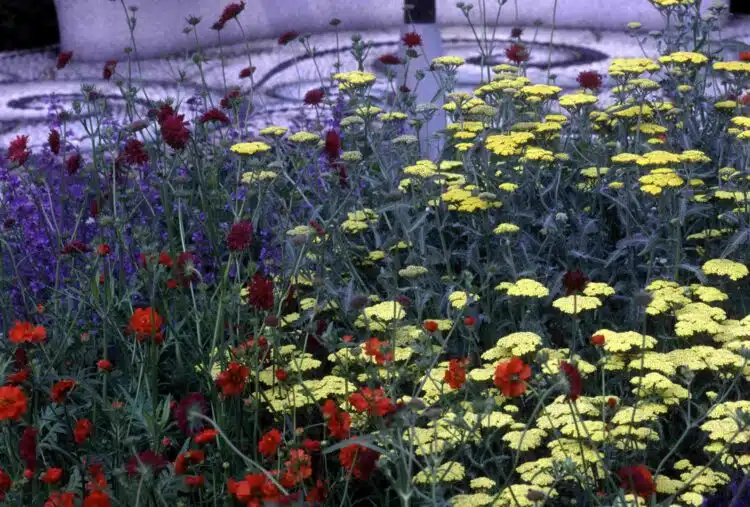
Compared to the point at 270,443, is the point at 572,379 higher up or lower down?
higher up

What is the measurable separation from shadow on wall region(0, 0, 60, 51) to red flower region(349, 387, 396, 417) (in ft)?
24.5

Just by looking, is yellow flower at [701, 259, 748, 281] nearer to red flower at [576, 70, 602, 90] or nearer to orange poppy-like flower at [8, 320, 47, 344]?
red flower at [576, 70, 602, 90]

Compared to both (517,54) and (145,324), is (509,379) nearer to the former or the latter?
(145,324)

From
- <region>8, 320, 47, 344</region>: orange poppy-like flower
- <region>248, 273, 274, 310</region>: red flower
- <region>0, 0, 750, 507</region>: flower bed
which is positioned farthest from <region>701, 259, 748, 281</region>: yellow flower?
<region>8, 320, 47, 344</region>: orange poppy-like flower

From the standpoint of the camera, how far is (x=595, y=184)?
3637mm

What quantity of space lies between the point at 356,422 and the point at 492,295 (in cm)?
86

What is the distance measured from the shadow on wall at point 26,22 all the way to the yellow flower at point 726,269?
23.5 feet

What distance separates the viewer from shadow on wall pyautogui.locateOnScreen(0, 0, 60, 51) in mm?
9070

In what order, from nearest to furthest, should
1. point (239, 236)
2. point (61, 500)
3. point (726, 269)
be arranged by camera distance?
point (61, 500), point (239, 236), point (726, 269)

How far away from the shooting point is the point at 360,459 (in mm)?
2246

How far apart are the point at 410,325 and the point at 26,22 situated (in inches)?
274

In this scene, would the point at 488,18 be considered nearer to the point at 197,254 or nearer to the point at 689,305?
the point at 197,254

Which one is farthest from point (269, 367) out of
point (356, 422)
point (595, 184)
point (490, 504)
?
point (595, 184)

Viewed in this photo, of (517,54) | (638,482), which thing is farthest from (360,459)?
(517,54)
